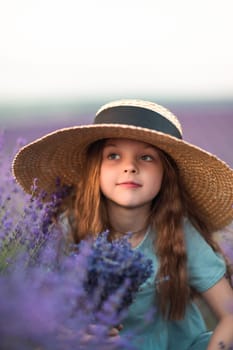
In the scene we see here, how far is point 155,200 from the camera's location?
2330mm

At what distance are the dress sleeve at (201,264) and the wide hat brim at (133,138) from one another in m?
0.13

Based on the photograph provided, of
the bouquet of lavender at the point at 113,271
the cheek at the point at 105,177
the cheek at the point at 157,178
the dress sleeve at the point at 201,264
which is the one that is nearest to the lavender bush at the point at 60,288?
the bouquet of lavender at the point at 113,271

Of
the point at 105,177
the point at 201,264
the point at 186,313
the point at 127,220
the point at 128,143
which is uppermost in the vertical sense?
the point at 128,143

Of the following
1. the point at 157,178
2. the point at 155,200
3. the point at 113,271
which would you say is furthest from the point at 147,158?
the point at 113,271

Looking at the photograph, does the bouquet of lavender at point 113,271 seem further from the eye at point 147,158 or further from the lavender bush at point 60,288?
the eye at point 147,158

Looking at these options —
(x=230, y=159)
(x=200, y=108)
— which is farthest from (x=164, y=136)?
(x=200, y=108)

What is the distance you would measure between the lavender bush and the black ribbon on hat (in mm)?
364

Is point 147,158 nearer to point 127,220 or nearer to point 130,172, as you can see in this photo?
point 130,172

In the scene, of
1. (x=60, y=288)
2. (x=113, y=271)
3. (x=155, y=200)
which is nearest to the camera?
(x=60, y=288)

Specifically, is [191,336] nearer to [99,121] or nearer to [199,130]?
[99,121]

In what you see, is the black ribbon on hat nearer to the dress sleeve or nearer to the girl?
the girl

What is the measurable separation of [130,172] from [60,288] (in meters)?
0.89

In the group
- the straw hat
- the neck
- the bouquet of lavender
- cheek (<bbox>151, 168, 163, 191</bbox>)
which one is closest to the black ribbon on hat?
the straw hat

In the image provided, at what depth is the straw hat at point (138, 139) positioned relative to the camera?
2.08 meters
